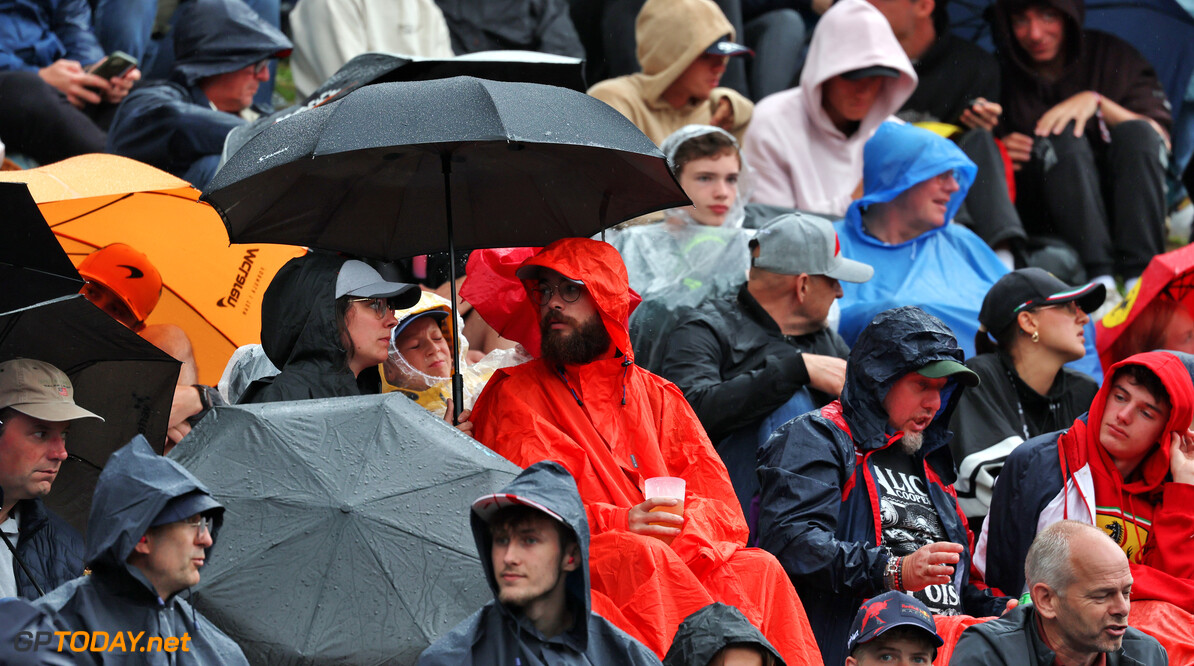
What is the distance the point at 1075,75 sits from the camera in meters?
11.2

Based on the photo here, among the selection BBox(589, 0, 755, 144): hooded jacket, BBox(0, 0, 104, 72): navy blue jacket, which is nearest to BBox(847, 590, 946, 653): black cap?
BBox(589, 0, 755, 144): hooded jacket

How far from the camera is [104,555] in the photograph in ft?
12.6

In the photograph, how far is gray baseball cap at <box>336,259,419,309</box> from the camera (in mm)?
5535

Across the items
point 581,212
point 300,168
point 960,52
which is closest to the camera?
point 300,168

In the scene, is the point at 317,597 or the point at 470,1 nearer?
the point at 317,597

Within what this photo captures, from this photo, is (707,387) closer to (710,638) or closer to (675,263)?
(675,263)

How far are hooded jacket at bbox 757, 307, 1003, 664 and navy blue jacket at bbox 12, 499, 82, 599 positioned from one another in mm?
2428

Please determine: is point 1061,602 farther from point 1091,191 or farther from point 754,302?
point 1091,191

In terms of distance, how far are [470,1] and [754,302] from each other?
4.77 meters

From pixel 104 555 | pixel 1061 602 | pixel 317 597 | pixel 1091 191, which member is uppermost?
pixel 104 555

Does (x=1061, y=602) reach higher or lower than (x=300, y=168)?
lower

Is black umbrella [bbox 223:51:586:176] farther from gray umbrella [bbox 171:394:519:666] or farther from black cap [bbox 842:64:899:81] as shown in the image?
black cap [bbox 842:64:899:81]

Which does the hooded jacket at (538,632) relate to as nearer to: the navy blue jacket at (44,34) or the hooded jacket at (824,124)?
the hooded jacket at (824,124)

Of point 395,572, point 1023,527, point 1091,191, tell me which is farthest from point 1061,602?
point 1091,191
